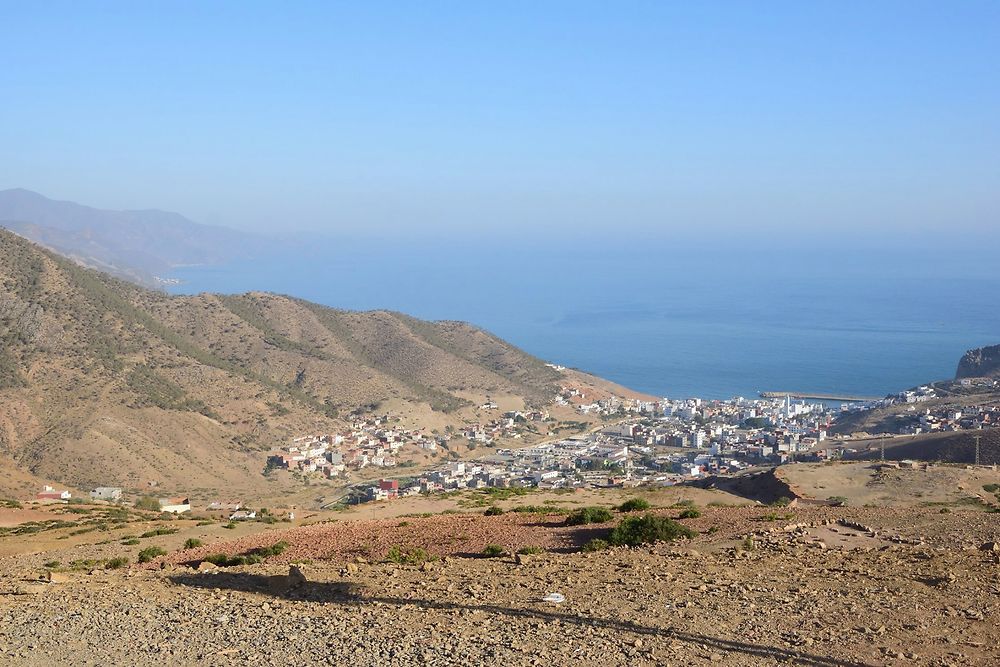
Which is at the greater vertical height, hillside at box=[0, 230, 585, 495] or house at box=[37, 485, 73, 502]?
hillside at box=[0, 230, 585, 495]

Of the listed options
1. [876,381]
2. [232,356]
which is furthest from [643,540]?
[876,381]

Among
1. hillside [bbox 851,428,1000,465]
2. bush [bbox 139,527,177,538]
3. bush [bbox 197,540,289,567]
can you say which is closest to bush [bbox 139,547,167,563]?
bush [bbox 197,540,289,567]

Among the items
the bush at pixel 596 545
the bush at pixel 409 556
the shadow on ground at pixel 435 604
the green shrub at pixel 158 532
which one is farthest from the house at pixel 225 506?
the bush at pixel 596 545

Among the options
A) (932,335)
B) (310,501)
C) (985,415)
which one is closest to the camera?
(310,501)

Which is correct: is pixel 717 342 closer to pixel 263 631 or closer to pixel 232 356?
pixel 232 356

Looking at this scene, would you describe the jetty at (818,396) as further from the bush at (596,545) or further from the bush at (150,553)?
the bush at (150,553)

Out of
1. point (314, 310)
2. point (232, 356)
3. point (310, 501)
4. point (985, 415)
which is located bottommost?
point (310, 501)

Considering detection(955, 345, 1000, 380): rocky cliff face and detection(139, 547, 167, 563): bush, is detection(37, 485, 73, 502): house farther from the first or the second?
detection(955, 345, 1000, 380): rocky cliff face
